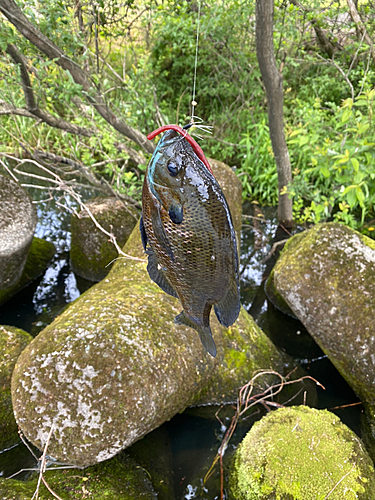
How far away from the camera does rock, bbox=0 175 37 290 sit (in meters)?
3.73

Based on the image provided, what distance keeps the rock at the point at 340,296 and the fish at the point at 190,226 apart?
216 centimetres

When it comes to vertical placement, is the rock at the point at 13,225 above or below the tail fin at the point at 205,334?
below

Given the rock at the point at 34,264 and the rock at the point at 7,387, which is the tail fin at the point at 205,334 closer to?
the rock at the point at 7,387

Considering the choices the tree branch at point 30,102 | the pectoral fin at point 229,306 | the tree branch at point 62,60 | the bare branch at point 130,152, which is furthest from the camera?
the bare branch at point 130,152

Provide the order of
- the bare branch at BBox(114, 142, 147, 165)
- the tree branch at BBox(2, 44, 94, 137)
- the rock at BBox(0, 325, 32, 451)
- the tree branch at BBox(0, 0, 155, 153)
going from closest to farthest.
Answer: the rock at BBox(0, 325, 32, 451), the tree branch at BBox(0, 0, 155, 153), the tree branch at BBox(2, 44, 94, 137), the bare branch at BBox(114, 142, 147, 165)

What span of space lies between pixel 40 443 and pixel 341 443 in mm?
1983

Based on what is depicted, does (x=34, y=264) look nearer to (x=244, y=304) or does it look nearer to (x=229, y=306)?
(x=244, y=304)

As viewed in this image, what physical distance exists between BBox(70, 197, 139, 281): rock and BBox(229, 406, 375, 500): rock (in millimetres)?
2926

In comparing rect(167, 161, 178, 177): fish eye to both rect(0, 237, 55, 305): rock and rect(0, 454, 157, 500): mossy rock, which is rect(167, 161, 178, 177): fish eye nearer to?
rect(0, 454, 157, 500): mossy rock

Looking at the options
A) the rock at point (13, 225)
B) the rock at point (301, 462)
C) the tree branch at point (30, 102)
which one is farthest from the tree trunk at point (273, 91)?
the rock at point (301, 462)

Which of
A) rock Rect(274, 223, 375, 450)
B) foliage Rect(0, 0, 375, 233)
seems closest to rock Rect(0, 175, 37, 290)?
foliage Rect(0, 0, 375, 233)

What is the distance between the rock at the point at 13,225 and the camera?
3730 mm

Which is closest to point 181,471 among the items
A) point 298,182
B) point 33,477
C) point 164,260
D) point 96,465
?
point 96,465

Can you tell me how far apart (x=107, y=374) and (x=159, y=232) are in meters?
1.47
